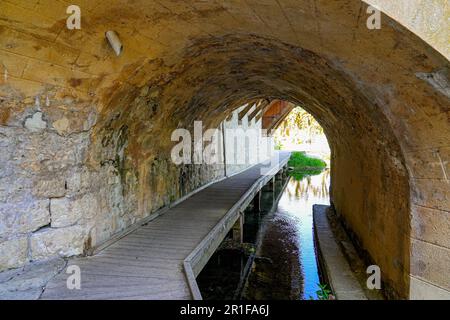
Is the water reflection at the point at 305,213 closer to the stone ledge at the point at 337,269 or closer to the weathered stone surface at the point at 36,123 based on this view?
the stone ledge at the point at 337,269

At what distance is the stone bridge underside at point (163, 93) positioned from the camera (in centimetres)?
259

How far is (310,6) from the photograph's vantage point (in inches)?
91.2

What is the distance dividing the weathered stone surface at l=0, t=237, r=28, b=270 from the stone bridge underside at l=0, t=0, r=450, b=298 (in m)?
→ 0.01

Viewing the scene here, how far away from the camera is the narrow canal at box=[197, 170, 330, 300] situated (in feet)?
19.9

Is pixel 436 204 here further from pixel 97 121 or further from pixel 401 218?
pixel 97 121

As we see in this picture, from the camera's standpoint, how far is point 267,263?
7.38 metres

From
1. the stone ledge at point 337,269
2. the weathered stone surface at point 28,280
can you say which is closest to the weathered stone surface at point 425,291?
the stone ledge at point 337,269

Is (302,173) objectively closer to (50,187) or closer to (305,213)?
(305,213)

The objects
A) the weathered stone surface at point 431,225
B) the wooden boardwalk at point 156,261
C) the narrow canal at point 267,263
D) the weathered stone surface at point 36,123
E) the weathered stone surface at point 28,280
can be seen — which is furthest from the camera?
the narrow canal at point 267,263

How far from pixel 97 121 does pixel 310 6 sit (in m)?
2.68

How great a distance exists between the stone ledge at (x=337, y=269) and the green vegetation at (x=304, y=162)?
1972 centimetres

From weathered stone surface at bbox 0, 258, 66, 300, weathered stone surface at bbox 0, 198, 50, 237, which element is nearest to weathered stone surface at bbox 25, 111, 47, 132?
weathered stone surface at bbox 0, 198, 50, 237

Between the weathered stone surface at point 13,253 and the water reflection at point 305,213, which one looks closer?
the weathered stone surface at point 13,253

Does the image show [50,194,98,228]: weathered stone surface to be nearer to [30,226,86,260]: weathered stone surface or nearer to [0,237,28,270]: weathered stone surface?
[30,226,86,260]: weathered stone surface
